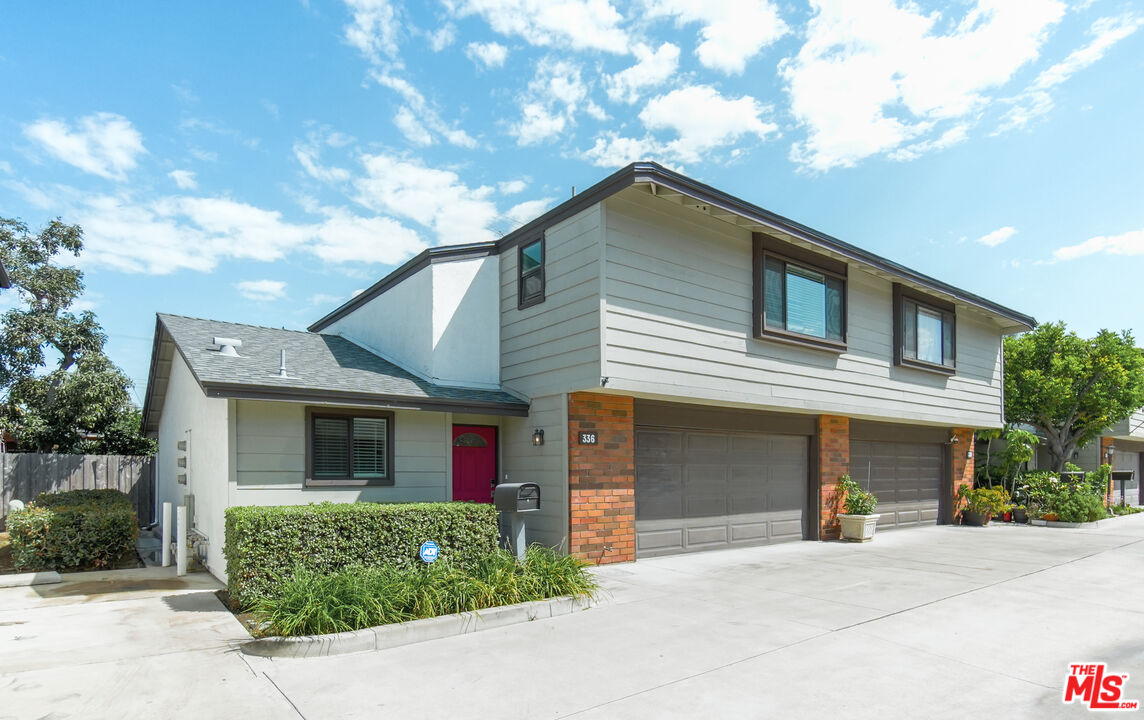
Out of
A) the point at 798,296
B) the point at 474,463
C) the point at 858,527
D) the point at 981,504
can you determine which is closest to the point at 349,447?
the point at 474,463

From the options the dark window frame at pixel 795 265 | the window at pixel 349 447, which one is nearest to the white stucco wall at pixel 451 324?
the window at pixel 349 447

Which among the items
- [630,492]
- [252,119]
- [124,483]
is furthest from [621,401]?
Answer: [124,483]

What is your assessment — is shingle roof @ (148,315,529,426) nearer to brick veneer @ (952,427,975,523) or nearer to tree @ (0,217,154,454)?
tree @ (0,217,154,454)

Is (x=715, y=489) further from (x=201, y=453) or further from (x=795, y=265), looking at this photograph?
(x=201, y=453)

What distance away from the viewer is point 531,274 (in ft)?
35.1

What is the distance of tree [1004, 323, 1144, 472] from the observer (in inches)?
788

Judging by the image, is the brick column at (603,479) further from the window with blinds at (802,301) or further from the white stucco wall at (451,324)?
the window with blinds at (802,301)

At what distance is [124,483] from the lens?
50.1 ft

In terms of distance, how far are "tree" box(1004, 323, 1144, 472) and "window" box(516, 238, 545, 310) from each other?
17.6 m

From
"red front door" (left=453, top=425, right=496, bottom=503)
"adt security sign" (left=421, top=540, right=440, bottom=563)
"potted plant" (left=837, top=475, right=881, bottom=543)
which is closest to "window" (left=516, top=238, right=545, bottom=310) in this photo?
"red front door" (left=453, top=425, right=496, bottom=503)

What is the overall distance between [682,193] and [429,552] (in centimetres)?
577

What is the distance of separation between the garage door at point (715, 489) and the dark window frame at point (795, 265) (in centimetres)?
192

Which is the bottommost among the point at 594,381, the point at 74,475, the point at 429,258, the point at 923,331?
the point at 74,475

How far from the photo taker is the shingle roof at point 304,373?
27.1ft
